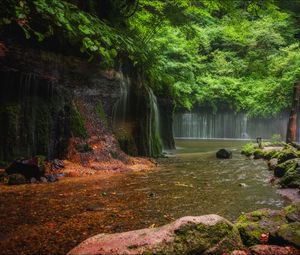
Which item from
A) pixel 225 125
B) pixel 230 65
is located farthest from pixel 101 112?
pixel 230 65

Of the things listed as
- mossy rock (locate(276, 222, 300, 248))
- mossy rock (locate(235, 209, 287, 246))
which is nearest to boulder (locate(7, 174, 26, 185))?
mossy rock (locate(235, 209, 287, 246))

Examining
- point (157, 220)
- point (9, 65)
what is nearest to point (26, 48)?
point (9, 65)

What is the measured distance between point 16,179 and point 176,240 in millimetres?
4584

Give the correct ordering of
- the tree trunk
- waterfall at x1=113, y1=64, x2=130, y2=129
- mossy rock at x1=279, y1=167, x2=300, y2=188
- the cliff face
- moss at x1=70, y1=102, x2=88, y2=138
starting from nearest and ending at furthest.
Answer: mossy rock at x1=279, y1=167, x2=300, y2=188 < the cliff face < moss at x1=70, y1=102, x2=88, y2=138 < waterfall at x1=113, y1=64, x2=130, y2=129 < the tree trunk

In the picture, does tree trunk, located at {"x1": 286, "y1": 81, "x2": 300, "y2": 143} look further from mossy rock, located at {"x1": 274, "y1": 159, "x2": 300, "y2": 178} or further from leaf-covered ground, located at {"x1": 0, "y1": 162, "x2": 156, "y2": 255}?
leaf-covered ground, located at {"x1": 0, "y1": 162, "x2": 156, "y2": 255}

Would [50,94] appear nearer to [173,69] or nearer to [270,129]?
[173,69]

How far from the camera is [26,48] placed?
841cm

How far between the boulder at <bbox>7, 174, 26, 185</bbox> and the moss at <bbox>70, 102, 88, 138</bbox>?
2.60 m

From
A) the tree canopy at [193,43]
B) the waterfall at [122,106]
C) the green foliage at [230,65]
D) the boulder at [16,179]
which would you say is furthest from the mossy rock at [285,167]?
the green foliage at [230,65]

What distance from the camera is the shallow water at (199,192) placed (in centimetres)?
503

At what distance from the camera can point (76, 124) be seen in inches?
366

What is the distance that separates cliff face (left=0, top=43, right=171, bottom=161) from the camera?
829 cm

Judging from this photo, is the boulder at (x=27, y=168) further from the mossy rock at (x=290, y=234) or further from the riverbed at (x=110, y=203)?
the mossy rock at (x=290, y=234)

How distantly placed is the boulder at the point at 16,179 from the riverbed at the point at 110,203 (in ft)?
0.79
